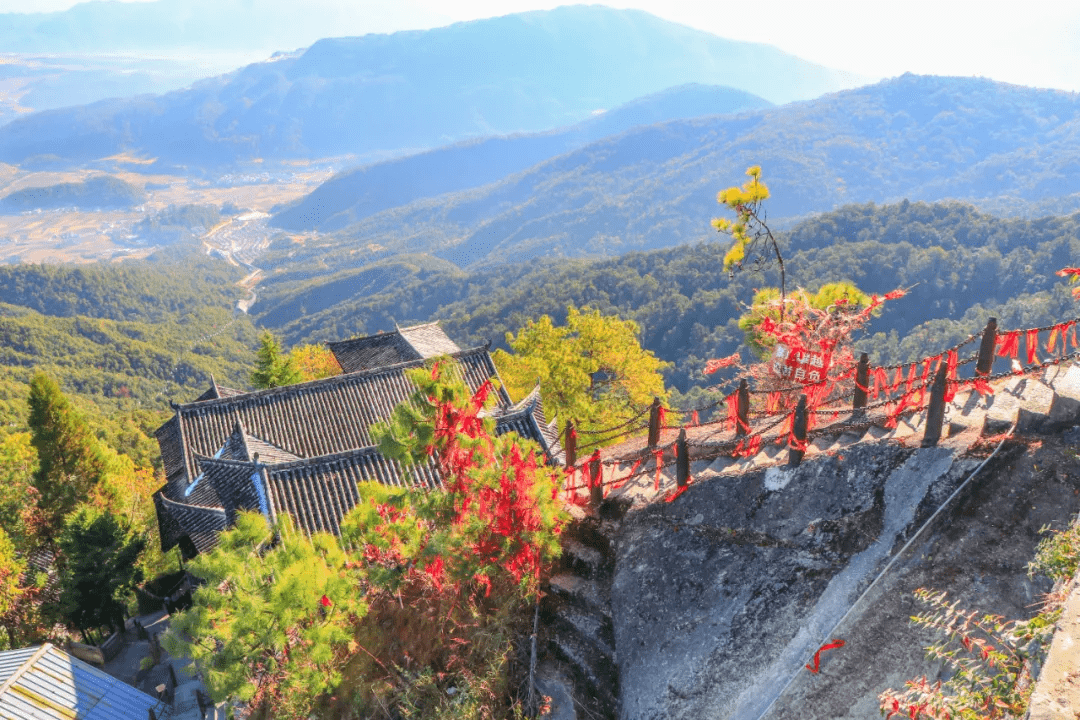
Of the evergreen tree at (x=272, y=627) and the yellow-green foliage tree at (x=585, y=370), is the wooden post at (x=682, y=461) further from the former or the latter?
the yellow-green foliage tree at (x=585, y=370)

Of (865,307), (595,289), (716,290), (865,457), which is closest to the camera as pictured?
(865,457)

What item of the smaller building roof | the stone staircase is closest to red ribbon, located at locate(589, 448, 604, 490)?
the stone staircase

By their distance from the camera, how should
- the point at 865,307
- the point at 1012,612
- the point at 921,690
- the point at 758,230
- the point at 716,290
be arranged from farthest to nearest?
the point at 716,290 < the point at 865,307 < the point at 758,230 < the point at 1012,612 < the point at 921,690

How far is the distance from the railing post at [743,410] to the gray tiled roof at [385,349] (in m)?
17.9

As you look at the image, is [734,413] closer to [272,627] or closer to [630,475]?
[630,475]

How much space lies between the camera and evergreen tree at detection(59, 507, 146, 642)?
1752 centimetres

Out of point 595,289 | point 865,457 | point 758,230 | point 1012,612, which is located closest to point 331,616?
point 865,457

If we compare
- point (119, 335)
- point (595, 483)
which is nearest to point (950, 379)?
point (595, 483)

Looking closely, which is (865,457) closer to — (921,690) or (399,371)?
(921,690)

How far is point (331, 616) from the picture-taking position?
775 cm

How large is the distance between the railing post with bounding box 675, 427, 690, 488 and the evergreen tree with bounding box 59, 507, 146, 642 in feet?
54.7

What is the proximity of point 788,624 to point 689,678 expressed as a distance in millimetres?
1327

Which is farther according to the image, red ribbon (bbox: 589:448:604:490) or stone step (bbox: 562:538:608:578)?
red ribbon (bbox: 589:448:604:490)

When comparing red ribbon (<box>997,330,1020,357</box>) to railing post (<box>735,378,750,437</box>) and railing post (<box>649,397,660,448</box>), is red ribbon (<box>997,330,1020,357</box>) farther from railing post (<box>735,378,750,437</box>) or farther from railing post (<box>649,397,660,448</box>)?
railing post (<box>649,397,660,448</box>)
